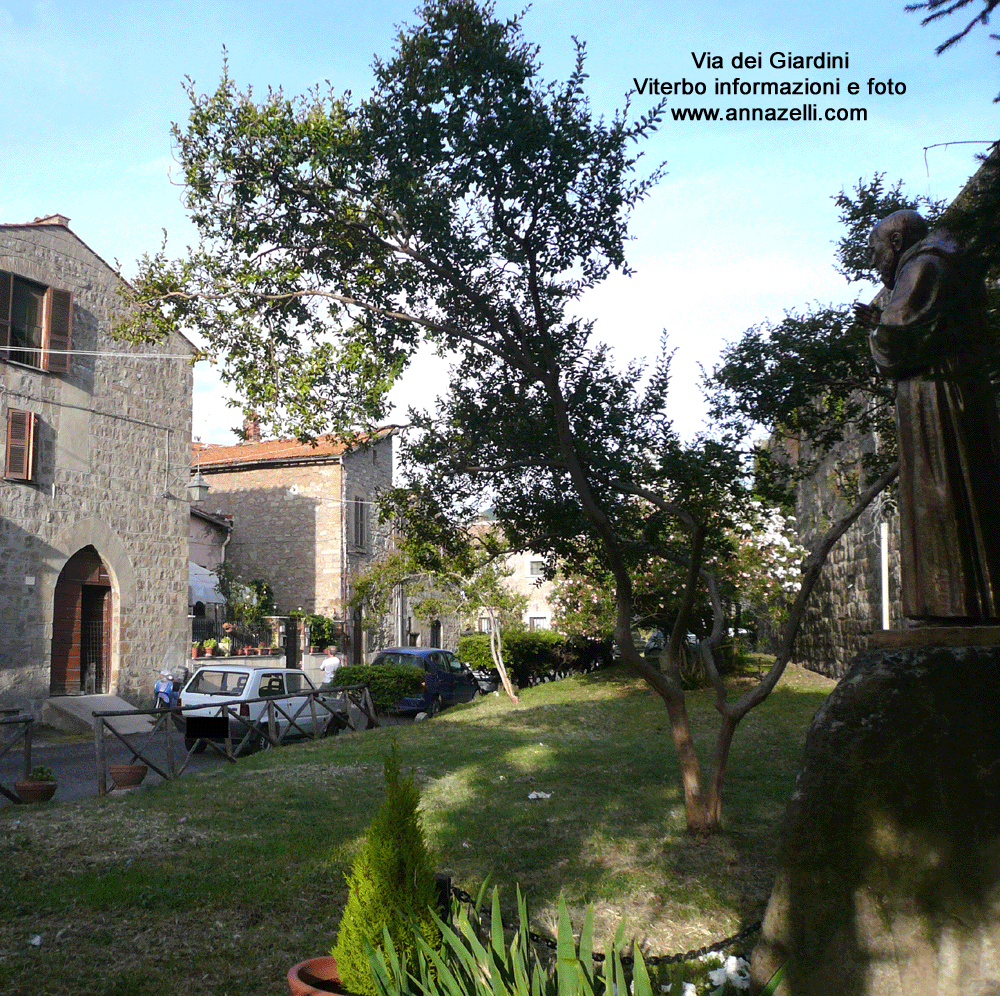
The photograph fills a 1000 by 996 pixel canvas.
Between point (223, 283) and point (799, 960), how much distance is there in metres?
6.78

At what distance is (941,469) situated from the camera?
3992 mm

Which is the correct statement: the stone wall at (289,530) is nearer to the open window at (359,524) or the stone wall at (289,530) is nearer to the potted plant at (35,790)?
the open window at (359,524)

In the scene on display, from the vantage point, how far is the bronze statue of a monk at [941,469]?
12.6 feet

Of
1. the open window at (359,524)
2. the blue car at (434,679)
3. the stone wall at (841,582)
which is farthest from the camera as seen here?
the open window at (359,524)

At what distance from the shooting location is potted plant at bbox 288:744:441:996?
3506 mm

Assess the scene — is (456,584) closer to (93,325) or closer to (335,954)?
(93,325)

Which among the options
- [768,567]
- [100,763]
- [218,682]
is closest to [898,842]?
[100,763]

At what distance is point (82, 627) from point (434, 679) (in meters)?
Result: 7.55

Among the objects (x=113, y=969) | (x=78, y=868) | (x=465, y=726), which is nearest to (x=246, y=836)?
(x=78, y=868)

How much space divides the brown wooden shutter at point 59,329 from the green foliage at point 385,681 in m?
8.56

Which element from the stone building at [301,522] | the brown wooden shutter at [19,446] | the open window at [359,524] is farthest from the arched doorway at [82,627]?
the open window at [359,524]

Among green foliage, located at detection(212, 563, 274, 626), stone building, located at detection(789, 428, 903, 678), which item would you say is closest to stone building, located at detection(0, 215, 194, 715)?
green foliage, located at detection(212, 563, 274, 626)

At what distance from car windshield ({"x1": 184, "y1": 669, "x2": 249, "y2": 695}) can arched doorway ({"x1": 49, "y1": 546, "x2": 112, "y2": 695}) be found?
222 inches

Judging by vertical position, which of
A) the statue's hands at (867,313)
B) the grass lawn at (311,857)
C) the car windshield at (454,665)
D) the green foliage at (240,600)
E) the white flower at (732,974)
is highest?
the statue's hands at (867,313)
